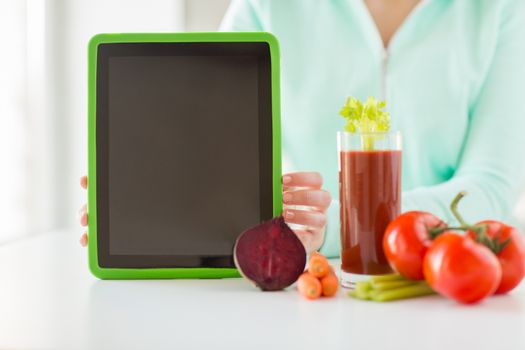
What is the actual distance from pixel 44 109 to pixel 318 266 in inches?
64.8

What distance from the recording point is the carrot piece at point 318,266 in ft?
2.97

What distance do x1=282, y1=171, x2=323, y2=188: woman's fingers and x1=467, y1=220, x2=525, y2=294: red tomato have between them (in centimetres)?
33

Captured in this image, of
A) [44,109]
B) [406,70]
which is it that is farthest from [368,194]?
[44,109]

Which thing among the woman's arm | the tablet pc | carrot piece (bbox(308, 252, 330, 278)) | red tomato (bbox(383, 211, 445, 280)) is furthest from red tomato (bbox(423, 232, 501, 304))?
the woman's arm

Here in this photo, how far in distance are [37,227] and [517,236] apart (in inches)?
70.3

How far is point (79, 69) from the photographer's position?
2408 millimetres

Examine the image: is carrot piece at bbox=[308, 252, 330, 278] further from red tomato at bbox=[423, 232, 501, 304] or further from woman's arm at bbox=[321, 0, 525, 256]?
woman's arm at bbox=[321, 0, 525, 256]

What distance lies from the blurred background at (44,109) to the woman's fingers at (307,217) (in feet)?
3.97

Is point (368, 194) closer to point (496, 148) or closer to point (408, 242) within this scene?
point (408, 242)

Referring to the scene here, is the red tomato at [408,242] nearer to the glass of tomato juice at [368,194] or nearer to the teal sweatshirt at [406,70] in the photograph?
the glass of tomato juice at [368,194]

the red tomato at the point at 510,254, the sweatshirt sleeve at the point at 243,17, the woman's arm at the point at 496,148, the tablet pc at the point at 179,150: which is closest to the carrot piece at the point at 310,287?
the tablet pc at the point at 179,150

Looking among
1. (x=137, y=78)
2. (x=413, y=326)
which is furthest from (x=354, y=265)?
(x=137, y=78)

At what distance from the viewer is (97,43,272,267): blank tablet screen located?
1022 millimetres

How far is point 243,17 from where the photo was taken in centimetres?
186
